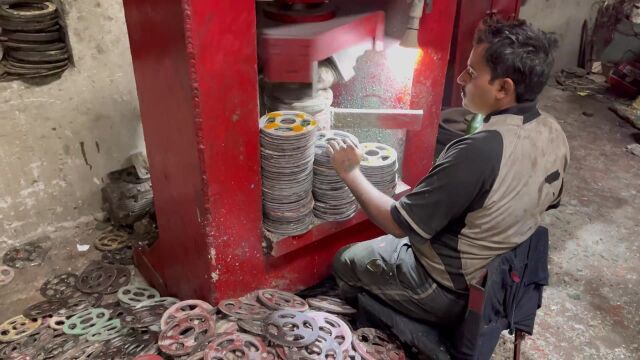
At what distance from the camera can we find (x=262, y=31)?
95.5 inches

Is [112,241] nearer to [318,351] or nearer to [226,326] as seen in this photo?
[226,326]

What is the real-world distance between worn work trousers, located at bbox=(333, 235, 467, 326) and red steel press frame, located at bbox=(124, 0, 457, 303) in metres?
0.22

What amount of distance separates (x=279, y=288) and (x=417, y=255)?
794 millimetres

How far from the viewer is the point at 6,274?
335 centimetres

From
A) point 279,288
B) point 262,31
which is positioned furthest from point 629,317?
point 262,31

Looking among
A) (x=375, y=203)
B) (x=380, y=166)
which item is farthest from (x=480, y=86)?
(x=380, y=166)

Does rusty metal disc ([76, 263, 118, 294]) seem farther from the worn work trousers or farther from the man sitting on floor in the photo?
the man sitting on floor

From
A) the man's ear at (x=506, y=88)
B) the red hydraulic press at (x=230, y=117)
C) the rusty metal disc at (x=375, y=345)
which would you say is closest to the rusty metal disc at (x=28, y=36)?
the red hydraulic press at (x=230, y=117)

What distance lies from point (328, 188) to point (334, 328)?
2.21 ft

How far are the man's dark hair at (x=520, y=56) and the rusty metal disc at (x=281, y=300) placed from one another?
1.40m

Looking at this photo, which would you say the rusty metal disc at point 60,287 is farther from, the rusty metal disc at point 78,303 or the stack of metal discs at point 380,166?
the stack of metal discs at point 380,166

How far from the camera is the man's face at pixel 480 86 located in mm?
2090

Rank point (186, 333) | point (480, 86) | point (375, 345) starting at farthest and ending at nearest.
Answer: point (375, 345) → point (186, 333) → point (480, 86)

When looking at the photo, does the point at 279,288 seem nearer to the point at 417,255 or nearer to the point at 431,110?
the point at 417,255
